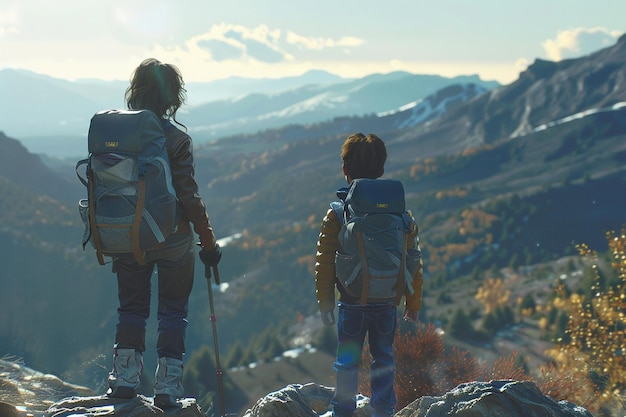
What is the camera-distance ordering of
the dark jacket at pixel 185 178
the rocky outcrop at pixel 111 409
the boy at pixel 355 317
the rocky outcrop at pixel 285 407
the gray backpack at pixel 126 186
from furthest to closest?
the rocky outcrop at pixel 285 407
the boy at pixel 355 317
the dark jacket at pixel 185 178
the rocky outcrop at pixel 111 409
the gray backpack at pixel 126 186

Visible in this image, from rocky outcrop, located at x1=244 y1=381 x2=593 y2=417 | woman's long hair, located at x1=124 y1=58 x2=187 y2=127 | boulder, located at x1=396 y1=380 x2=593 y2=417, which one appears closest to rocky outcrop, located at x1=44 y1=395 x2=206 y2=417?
rocky outcrop, located at x1=244 y1=381 x2=593 y2=417

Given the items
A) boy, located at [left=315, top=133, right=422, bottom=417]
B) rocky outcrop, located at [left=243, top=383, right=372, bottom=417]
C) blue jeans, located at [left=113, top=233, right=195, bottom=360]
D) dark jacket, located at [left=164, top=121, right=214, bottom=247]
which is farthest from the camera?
rocky outcrop, located at [left=243, top=383, right=372, bottom=417]

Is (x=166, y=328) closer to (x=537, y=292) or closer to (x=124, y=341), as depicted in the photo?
(x=124, y=341)

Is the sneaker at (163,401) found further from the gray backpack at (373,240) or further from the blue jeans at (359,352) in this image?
the gray backpack at (373,240)

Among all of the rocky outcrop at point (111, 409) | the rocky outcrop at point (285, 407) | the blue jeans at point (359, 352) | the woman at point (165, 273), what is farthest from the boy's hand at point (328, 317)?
the rocky outcrop at point (111, 409)

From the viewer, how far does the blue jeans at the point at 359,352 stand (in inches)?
256

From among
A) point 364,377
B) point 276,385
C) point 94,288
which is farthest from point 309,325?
point 364,377

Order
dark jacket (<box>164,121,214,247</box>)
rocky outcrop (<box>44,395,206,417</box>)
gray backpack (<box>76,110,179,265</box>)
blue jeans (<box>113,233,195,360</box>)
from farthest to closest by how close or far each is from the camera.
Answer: blue jeans (<box>113,233,195,360</box>) → dark jacket (<box>164,121,214,247</box>) → rocky outcrop (<box>44,395,206,417</box>) → gray backpack (<box>76,110,179,265</box>)

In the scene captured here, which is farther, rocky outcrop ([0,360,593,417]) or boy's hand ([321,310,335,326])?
boy's hand ([321,310,335,326])

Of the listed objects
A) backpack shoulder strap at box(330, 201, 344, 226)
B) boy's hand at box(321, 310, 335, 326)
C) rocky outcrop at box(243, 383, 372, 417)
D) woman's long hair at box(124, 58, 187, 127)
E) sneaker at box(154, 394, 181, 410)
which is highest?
woman's long hair at box(124, 58, 187, 127)

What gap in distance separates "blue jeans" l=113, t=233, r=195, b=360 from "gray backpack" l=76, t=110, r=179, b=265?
36 cm

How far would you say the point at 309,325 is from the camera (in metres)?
156

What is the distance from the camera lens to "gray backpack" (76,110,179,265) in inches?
226

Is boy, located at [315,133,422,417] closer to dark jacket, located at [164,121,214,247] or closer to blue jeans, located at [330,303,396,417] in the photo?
blue jeans, located at [330,303,396,417]
